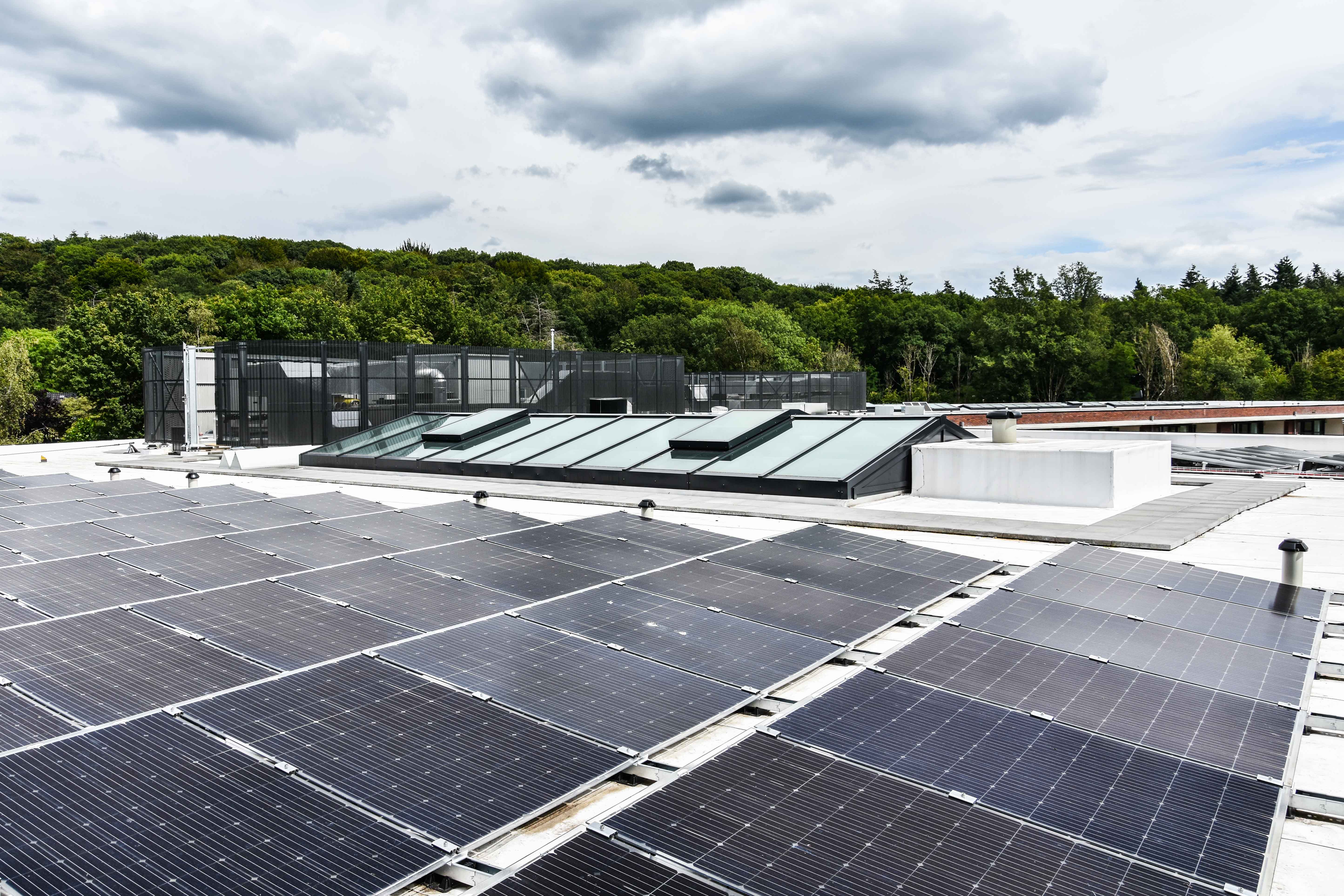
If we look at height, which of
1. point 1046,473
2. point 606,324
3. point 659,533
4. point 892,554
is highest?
point 606,324

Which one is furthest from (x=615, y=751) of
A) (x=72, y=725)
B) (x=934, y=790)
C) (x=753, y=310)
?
(x=753, y=310)

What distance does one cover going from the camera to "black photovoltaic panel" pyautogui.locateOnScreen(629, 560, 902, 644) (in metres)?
9.56

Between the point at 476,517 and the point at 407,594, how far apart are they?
5718 millimetres

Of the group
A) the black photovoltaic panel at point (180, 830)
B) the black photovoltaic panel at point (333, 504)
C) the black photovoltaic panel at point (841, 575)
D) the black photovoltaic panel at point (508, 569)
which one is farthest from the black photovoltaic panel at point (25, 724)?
the black photovoltaic panel at point (333, 504)

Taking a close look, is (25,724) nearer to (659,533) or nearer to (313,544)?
(313,544)

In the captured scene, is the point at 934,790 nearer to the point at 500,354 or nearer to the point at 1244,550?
the point at 1244,550

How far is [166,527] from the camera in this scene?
15.0 m

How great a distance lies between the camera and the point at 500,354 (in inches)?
1495

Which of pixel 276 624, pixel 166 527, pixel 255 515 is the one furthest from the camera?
pixel 255 515

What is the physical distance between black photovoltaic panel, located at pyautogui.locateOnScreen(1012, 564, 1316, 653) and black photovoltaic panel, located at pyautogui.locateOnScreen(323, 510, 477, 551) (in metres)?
8.69

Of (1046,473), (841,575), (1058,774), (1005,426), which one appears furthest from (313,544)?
(1005,426)

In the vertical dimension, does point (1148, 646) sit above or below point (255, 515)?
below

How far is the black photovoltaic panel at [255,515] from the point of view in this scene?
15.3 meters

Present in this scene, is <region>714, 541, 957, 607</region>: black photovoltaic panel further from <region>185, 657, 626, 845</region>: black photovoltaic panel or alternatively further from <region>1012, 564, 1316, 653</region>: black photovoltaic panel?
<region>185, 657, 626, 845</region>: black photovoltaic panel
